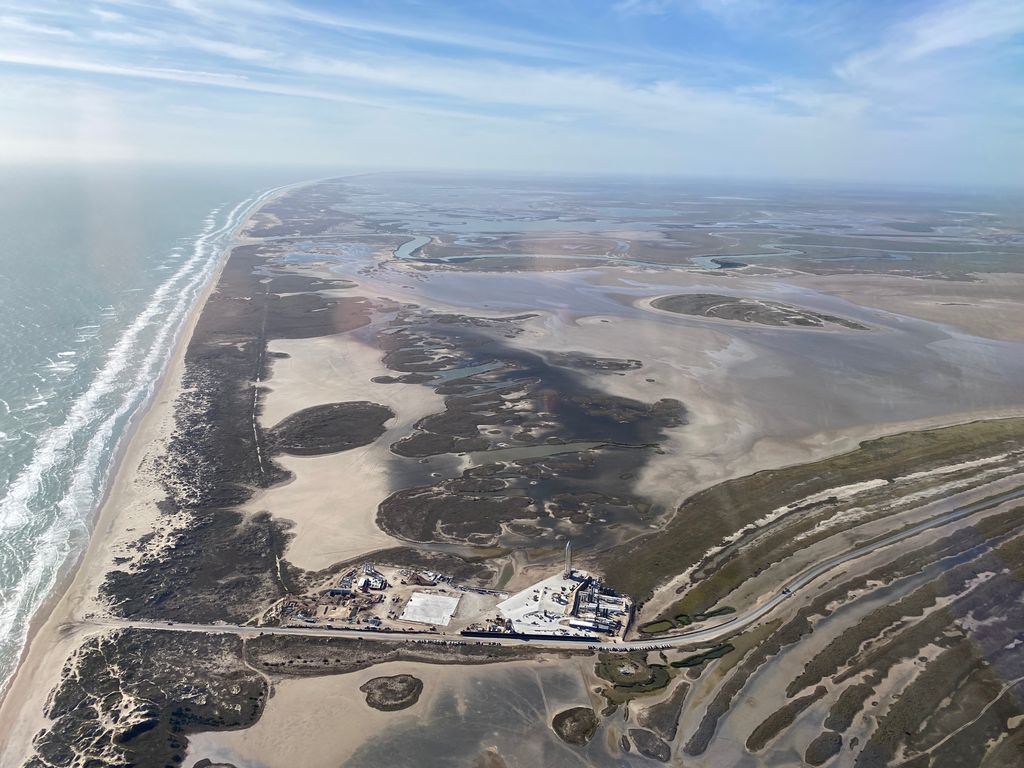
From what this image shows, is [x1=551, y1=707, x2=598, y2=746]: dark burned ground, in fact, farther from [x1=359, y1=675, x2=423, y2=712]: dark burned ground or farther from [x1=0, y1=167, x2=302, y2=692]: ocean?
[x1=0, y1=167, x2=302, y2=692]: ocean

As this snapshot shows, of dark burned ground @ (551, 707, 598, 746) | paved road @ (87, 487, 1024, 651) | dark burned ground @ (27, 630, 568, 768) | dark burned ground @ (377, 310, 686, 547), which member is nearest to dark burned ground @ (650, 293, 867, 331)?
dark burned ground @ (377, 310, 686, 547)

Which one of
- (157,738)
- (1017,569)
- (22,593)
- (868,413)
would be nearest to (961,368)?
(868,413)

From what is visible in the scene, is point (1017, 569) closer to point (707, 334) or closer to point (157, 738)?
point (157, 738)

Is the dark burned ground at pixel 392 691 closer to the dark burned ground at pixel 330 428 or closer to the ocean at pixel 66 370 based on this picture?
the ocean at pixel 66 370

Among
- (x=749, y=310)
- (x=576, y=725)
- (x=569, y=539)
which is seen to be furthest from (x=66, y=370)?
(x=749, y=310)

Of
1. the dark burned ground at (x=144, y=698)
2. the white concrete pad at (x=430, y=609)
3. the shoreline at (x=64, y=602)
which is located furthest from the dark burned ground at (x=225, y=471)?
the white concrete pad at (x=430, y=609)
